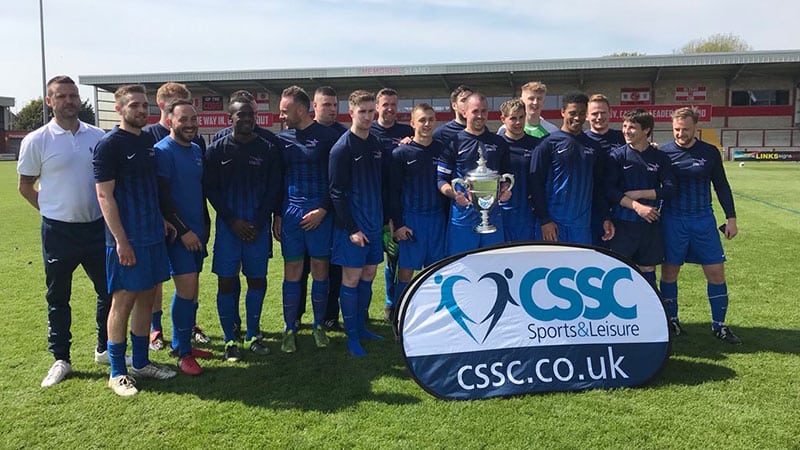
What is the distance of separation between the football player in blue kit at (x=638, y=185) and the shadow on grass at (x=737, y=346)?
63cm

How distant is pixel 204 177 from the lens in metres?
4.03

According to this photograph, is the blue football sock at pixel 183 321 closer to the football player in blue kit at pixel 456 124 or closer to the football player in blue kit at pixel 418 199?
the football player in blue kit at pixel 418 199

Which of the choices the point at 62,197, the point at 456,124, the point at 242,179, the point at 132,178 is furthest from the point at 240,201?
the point at 456,124

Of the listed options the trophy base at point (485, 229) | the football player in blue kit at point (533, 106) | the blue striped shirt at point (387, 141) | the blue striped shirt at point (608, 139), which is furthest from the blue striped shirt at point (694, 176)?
the blue striped shirt at point (387, 141)

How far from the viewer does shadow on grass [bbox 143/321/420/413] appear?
346cm

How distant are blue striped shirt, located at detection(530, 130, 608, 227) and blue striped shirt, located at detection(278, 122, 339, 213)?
1613 mm

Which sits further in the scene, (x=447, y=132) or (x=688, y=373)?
(x=447, y=132)

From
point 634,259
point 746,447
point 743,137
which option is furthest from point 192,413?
point 743,137

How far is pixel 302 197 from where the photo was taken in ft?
13.8

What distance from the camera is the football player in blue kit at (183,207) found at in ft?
12.4

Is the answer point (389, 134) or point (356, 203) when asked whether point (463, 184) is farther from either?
point (389, 134)

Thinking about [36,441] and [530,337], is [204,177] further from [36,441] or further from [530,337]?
[530,337]

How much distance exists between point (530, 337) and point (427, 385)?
718 millimetres

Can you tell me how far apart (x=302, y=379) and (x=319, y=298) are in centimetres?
82
